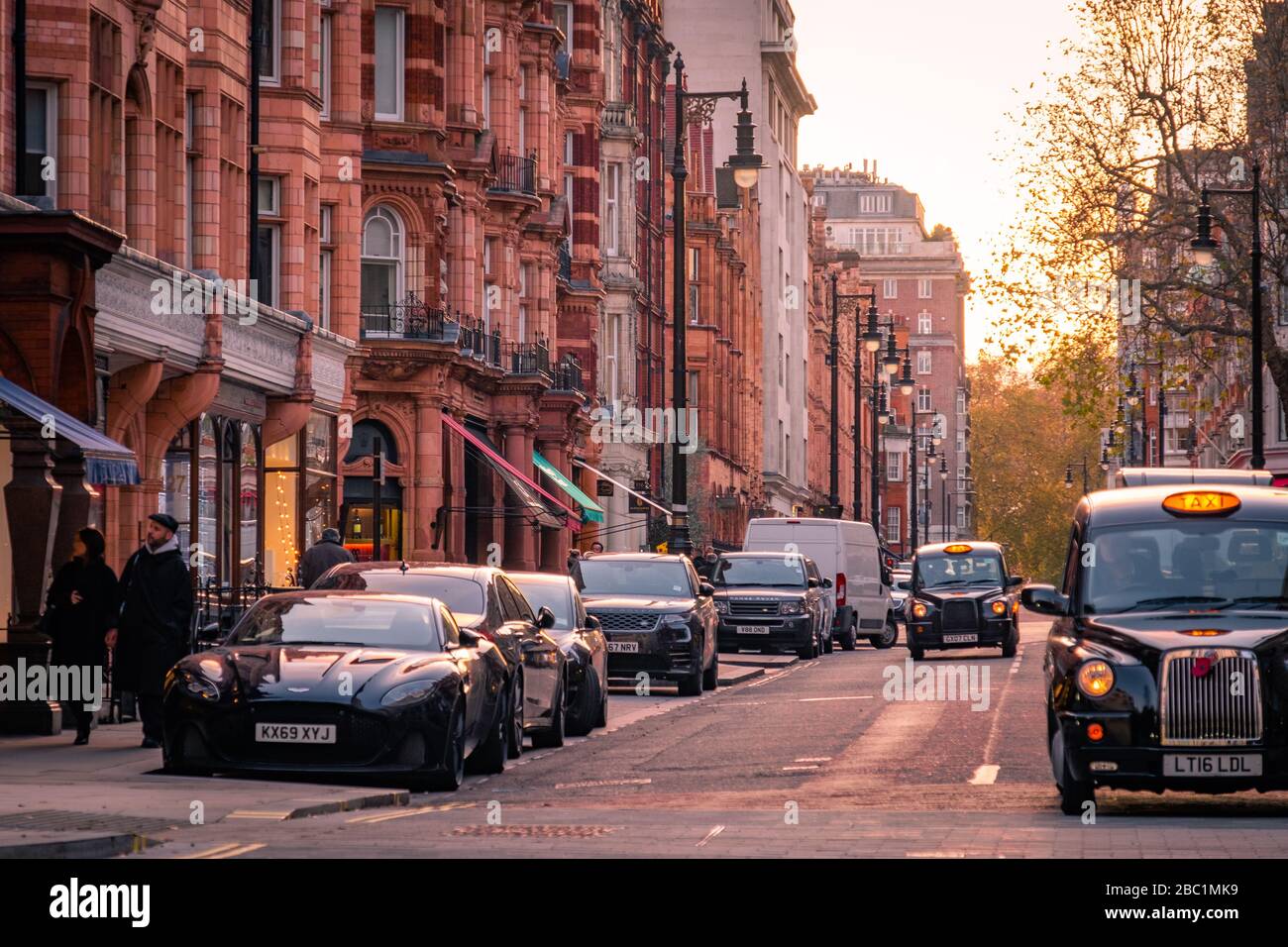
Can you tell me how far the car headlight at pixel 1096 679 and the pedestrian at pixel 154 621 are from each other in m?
8.19

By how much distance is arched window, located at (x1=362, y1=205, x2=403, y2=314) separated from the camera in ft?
151

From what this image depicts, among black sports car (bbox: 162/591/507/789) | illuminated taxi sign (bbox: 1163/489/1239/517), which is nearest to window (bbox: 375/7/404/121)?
black sports car (bbox: 162/591/507/789)

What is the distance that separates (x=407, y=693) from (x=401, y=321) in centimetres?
2939

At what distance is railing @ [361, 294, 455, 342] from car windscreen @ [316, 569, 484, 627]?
82.3ft

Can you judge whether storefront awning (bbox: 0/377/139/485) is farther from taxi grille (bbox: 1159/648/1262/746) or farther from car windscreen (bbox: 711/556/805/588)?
car windscreen (bbox: 711/556/805/588)

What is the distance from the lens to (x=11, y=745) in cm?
2038

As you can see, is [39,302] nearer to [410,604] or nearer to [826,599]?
[410,604]

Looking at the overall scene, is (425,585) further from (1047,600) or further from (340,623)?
(1047,600)

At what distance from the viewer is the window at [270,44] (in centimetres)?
3700

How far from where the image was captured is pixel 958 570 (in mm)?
45219

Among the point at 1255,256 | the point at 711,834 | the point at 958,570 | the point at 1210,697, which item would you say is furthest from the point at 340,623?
the point at 958,570

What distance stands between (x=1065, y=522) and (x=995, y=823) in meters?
164

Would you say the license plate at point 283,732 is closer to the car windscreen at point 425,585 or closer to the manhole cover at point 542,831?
the manhole cover at point 542,831
